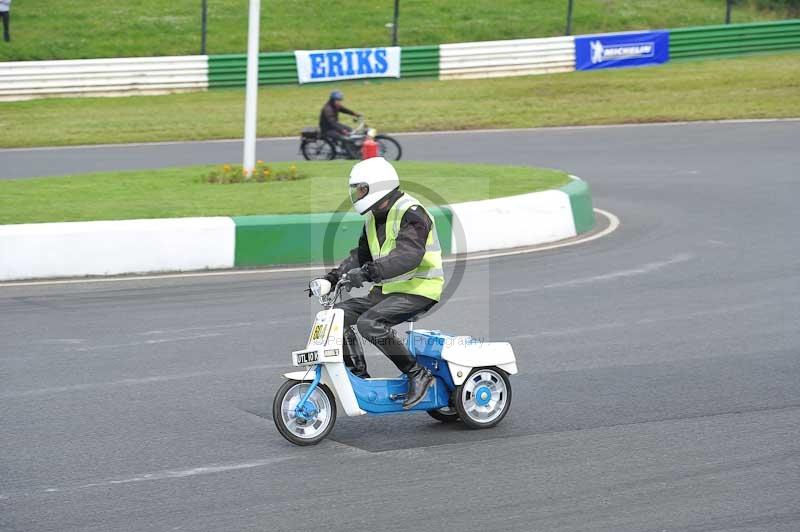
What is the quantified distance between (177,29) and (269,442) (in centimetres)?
3119

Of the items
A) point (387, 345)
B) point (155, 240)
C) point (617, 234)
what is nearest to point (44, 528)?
point (387, 345)

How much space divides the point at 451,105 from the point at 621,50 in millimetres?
7749

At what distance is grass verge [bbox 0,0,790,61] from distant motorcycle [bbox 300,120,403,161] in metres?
13.8

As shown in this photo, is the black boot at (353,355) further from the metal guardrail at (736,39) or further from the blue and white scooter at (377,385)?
the metal guardrail at (736,39)

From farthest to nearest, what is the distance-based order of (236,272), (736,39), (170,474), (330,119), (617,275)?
1. (736,39)
2. (330,119)
3. (236,272)
4. (617,275)
5. (170,474)

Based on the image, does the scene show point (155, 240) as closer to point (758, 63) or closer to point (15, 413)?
point (15, 413)

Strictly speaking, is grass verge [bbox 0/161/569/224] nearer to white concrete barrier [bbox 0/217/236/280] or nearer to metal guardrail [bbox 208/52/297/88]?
white concrete barrier [bbox 0/217/236/280]

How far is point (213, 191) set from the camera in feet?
51.5

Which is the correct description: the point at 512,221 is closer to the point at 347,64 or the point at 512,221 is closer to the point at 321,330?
the point at 321,330

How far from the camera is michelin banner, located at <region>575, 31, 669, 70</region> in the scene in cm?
3541

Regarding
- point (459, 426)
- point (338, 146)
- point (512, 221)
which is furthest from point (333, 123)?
point (459, 426)

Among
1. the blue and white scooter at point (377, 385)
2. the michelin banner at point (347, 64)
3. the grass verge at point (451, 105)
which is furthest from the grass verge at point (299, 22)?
the blue and white scooter at point (377, 385)

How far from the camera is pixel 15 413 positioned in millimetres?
7734

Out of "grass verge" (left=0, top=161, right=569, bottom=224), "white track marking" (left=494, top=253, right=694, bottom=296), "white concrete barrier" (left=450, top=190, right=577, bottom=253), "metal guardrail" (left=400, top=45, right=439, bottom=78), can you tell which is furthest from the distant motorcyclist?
"metal guardrail" (left=400, top=45, right=439, bottom=78)
